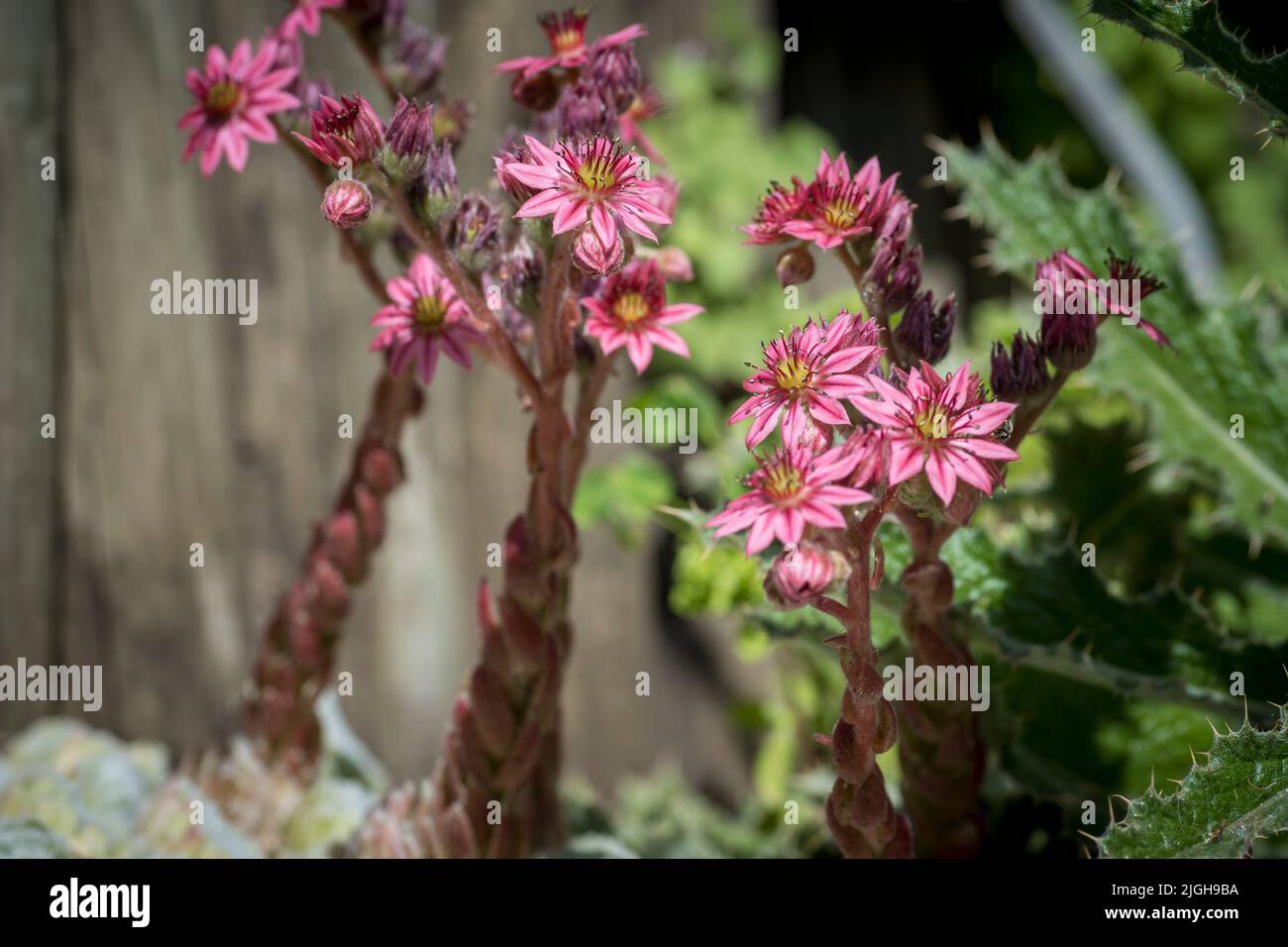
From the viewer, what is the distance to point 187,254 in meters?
1.56

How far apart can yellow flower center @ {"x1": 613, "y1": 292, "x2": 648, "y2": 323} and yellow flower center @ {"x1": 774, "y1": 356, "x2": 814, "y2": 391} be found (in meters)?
0.15

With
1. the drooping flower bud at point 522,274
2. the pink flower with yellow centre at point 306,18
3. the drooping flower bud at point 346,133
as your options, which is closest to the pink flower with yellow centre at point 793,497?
the drooping flower bud at point 522,274

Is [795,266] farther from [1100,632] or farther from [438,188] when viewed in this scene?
[1100,632]

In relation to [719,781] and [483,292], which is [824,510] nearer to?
[483,292]

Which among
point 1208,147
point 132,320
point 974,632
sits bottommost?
point 974,632

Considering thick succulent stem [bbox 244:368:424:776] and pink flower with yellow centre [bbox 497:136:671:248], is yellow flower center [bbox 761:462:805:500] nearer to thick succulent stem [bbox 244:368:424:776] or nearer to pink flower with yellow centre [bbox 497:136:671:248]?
pink flower with yellow centre [bbox 497:136:671:248]

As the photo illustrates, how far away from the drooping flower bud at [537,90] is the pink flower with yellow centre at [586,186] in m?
0.20

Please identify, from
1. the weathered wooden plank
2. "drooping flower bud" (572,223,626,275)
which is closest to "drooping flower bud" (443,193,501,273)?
"drooping flower bud" (572,223,626,275)

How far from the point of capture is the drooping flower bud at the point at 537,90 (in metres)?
0.96

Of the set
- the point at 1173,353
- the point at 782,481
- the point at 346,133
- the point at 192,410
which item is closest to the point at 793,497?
the point at 782,481

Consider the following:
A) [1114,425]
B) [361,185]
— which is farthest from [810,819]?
[361,185]

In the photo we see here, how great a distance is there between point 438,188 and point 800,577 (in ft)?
1.23

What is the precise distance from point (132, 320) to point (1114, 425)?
1.28m

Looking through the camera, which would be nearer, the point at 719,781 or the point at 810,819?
the point at 810,819
